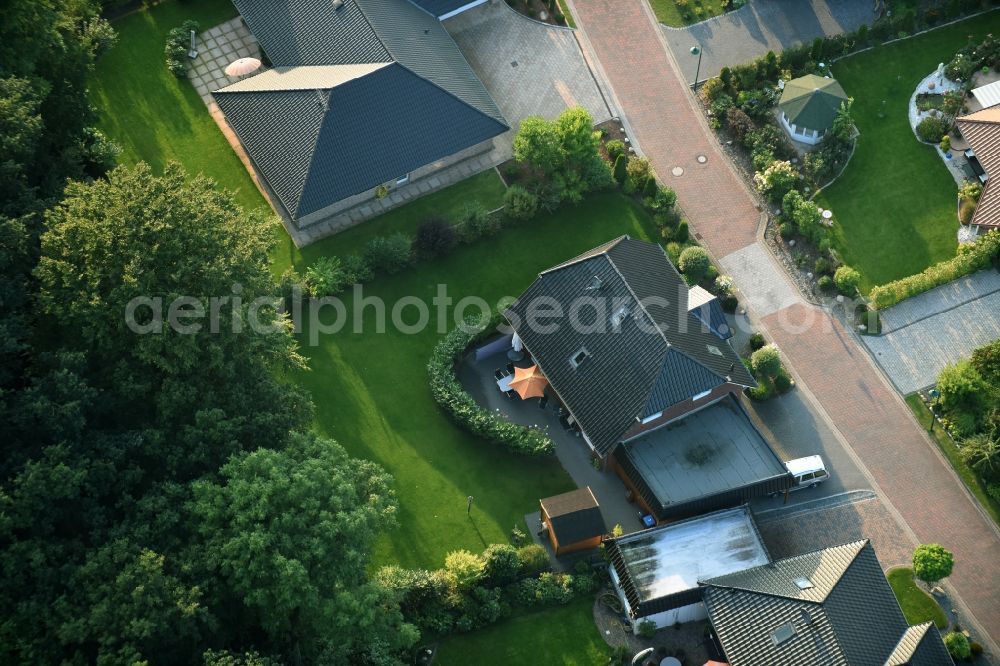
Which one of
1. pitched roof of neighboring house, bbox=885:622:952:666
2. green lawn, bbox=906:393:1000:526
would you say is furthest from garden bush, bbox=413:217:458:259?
pitched roof of neighboring house, bbox=885:622:952:666

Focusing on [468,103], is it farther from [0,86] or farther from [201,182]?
[0,86]

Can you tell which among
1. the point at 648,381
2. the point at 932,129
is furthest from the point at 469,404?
the point at 932,129

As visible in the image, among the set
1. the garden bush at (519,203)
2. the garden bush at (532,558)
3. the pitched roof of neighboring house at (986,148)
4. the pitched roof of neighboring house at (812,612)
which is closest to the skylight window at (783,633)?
the pitched roof of neighboring house at (812,612)

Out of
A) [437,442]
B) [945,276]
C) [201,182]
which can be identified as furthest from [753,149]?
[201,182]

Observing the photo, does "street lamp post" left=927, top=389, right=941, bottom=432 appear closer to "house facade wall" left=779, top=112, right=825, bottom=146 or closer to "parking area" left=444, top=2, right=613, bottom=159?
"house facade wall" left=779, top=112, right=825, bottom=146

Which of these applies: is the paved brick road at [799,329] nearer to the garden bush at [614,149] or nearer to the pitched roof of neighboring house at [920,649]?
the garden bush at [614,149]
